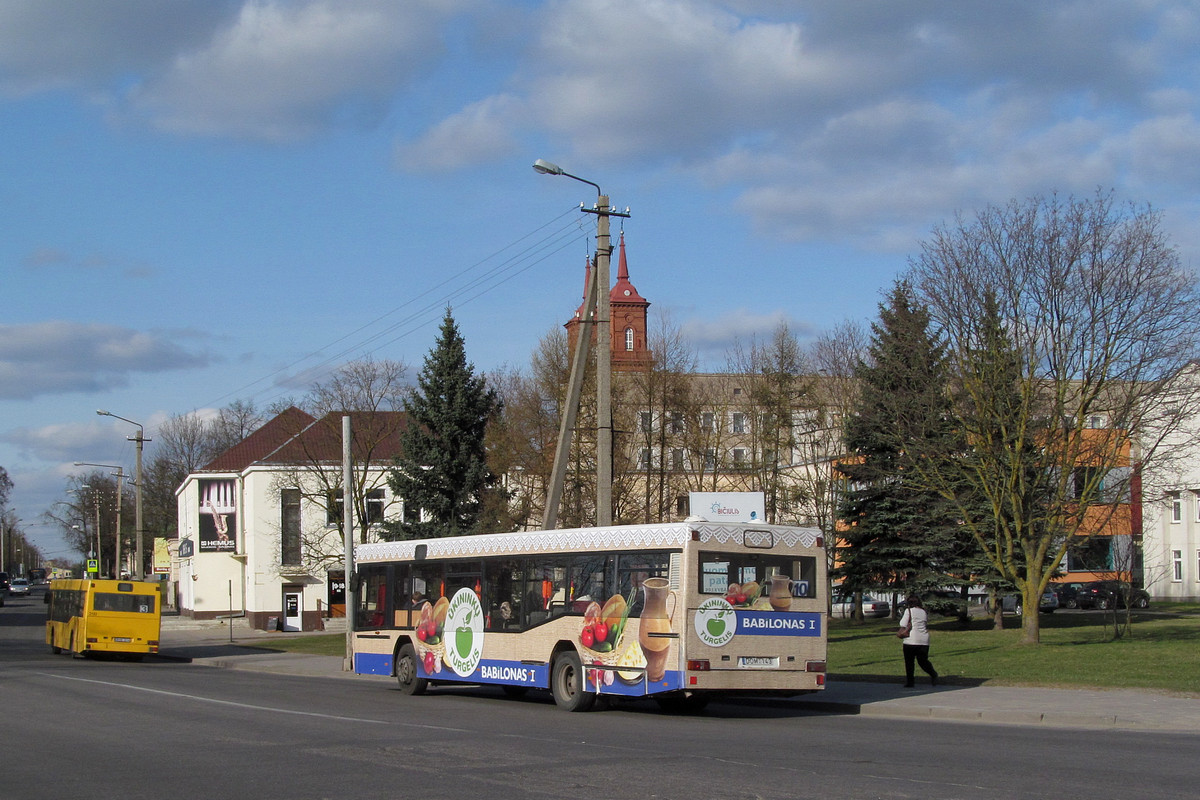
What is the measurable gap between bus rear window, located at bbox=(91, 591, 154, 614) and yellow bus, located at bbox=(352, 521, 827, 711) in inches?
853

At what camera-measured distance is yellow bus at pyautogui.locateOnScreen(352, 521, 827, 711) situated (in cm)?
1630

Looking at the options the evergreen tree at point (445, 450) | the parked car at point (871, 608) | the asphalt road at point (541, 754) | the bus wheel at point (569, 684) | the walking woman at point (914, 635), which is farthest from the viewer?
the parked car at point (871, 608)

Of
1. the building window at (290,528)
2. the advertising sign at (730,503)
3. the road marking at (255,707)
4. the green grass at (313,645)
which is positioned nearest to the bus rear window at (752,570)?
the road marking at (255,707)

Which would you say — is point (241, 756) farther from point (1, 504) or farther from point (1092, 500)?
point (1, 504)

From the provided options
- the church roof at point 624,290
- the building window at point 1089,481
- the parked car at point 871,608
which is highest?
the church roof at point 624,290

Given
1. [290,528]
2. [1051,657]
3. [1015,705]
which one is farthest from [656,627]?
[290,528]

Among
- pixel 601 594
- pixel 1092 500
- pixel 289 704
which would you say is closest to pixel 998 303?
pixel 1092 500

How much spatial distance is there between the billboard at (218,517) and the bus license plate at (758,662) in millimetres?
46666

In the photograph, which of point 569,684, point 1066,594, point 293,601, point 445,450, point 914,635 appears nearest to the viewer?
point 569,684

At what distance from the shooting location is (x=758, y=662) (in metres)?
16.6

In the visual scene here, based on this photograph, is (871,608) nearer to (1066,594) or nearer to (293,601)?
(1066,594)

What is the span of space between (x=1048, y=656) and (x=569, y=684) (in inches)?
471

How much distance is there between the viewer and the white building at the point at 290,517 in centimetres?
5428

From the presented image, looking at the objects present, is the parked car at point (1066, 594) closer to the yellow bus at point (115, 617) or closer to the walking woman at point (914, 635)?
A: the yellow bus at point (115, 617)
